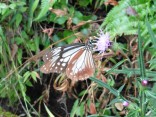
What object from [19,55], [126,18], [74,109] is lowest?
[74,109]

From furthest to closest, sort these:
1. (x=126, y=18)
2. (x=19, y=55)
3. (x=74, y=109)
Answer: (x=19, y=55)
(x=74, y=109)
(x=126, y=18)

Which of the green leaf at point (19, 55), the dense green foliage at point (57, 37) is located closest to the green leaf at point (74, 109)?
the dense green foliage at point (57, 37)

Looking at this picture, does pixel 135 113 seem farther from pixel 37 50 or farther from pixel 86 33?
pixel 37 50

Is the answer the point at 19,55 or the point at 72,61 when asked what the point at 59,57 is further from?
the point at 19,55

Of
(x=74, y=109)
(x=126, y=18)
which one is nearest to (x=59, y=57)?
(x=126, y=18)

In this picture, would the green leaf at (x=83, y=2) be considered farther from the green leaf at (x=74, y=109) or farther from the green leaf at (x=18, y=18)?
the green leaf at (x=74, y=109)

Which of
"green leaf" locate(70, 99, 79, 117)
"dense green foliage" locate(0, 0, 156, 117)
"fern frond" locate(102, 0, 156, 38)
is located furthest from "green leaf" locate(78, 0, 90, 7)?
"green leaf" locate(70, 99, 79, 117)

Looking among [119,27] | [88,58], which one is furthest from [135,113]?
[119,27]
